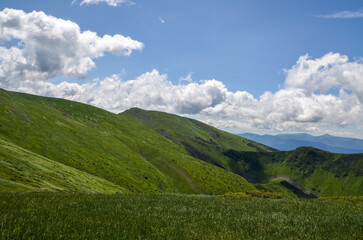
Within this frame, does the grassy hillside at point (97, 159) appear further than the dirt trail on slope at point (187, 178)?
No

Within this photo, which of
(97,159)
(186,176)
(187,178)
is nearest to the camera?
(97,159)

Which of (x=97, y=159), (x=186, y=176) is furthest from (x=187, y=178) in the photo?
(x=97, y=159)

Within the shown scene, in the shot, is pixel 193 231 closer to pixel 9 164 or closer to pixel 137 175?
pixel 9 164

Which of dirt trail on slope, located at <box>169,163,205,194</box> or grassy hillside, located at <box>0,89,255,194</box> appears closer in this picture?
grassy hillside, located at <box>0,89,255,194</box>

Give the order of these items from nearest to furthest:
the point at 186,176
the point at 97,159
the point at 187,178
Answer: the point at 97,159
the point at 187,178
the point at 186,176

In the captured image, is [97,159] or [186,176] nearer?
[97,159]

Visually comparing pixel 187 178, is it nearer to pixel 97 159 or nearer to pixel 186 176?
pixel 186 176

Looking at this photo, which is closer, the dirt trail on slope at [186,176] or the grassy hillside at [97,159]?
the grassy hillside at [97,159]

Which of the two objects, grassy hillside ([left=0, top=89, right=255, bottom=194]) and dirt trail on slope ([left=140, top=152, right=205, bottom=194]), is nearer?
grassy hillside ([left=0, top=89, right=255, bottom=194])

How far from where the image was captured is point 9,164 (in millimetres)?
48125

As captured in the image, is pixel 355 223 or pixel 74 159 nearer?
pixel 355 223

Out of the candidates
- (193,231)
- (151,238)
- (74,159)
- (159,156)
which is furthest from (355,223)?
(159,156)

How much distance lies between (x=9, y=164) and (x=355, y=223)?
60.7 metres

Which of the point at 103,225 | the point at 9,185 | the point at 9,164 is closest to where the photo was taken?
the point at 103,225
